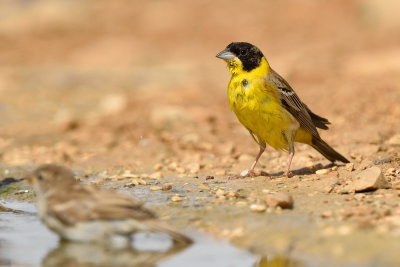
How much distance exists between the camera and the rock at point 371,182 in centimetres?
692

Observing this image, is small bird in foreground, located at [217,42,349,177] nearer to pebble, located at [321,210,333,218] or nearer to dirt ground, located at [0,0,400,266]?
dirt ground, located at [0,0,400,266]

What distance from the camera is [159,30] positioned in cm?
2455

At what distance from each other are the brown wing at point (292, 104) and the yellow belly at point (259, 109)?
79 millimetres

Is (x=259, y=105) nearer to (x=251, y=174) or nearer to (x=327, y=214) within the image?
(x=251, y=174)

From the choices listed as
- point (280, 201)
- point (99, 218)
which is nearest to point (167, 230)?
point (99, 218)

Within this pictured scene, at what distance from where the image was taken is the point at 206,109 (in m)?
13.1

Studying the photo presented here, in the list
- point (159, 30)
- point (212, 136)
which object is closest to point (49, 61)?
point (159, 30)

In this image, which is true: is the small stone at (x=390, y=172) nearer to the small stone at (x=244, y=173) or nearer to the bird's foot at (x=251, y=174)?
the bird's foot at (x=251, y=174)

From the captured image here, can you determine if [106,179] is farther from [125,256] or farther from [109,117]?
[109,117]

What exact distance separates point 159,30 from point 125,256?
1951cm

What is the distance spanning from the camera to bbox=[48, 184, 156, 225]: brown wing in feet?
18.5

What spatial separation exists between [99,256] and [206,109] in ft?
25.6

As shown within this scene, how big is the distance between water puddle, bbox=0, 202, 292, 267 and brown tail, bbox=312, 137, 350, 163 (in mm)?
2970

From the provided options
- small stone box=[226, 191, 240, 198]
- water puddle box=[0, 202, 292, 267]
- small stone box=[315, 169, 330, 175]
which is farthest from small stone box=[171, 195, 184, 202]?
small stone box=[315, 169, 330, 175]
